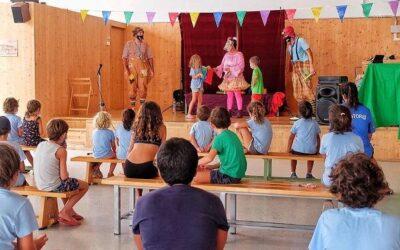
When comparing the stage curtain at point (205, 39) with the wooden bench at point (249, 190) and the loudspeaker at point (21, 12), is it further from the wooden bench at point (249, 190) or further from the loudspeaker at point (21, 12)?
the wooden bench at point (249, 190)

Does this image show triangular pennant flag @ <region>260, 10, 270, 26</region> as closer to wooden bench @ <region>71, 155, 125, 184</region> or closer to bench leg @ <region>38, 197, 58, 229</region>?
wooden bench @ <region>71, 155, 125, 184</region>

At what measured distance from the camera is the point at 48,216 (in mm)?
4691

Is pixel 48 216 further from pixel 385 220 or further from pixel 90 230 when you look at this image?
pixel 385 220

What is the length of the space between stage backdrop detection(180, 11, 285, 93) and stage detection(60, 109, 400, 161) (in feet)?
6.24

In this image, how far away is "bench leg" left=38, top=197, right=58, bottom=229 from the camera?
4.61 meters

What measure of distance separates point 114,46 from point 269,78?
3912 mm

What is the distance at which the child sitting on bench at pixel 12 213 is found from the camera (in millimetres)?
2330

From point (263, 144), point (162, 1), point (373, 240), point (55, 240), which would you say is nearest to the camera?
point (373, 240)

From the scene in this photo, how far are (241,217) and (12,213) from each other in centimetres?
298

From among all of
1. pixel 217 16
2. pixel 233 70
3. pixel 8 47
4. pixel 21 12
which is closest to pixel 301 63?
pixel 233 70

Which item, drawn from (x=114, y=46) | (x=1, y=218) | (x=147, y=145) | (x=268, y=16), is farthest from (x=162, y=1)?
(x=1, y=218)

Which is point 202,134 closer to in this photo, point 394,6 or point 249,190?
point 249,190

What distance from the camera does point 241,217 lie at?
501 cm

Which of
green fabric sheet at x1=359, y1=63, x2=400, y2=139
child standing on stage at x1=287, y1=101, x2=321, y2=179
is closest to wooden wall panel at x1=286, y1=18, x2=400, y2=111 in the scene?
green fabric sheet at x1=359, y1=63, x2=400, y2=139
